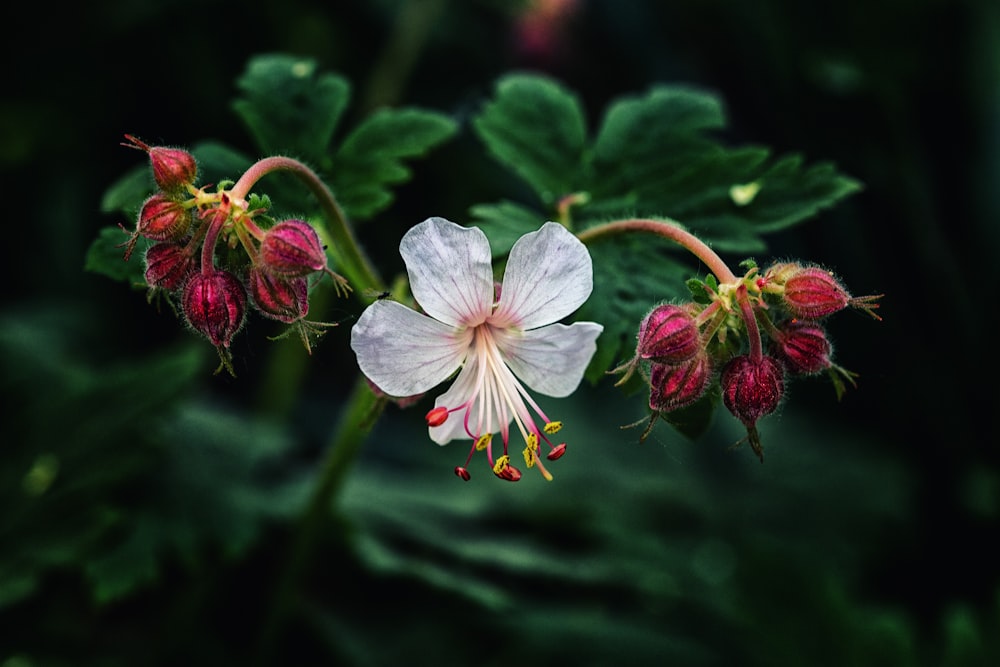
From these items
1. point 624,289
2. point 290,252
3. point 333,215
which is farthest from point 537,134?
point 290,252

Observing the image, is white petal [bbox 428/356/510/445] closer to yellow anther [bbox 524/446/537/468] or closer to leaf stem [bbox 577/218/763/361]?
yellow anther [bbox 524/446/537/468]

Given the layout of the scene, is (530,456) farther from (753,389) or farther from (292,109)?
(292,109)

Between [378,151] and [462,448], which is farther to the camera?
[462,448]

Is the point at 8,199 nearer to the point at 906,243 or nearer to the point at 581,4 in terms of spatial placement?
the point at 581,4

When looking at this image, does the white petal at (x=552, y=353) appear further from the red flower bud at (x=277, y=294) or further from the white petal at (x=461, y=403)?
the red flower bud at (x=277, y=294)

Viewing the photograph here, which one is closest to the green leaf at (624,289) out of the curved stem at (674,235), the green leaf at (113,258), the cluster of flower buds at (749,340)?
the curved stem at (674,235)

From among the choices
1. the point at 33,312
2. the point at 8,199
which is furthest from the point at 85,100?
the point at 33,312

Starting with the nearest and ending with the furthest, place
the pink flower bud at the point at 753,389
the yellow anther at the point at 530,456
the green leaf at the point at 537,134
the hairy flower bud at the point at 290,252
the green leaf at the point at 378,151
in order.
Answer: the hairy flower bud at the point at 290,252
the pink flower bud at the point at 753,389
the yellow anther at the point at 530,456
the green leaf at the point at 378,151
the green leaf at the point at 537,134
